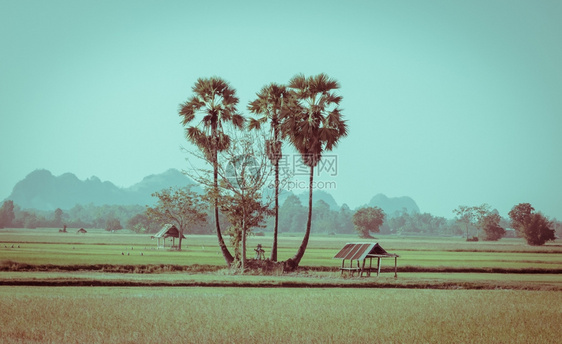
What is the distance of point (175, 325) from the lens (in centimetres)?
1928

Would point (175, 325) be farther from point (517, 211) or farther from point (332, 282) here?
point (517, 211)

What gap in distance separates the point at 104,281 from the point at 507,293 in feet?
66.1

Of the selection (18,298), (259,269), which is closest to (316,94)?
(259,269)

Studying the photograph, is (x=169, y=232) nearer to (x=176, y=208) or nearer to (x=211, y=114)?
(x=176, y=208)

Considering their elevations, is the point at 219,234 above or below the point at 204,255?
above

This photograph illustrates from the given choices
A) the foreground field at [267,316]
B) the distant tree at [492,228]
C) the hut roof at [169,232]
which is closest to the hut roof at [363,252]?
the foreground field at [267,316]

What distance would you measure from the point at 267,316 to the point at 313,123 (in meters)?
24.7

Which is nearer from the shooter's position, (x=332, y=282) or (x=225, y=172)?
(x=332, y=282)

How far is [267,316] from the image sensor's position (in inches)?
850

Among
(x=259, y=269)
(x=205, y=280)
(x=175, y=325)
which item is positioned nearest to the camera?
(x=175, y=325)

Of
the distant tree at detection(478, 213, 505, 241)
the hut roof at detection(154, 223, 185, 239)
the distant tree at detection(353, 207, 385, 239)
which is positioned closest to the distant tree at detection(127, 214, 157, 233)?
the distant tree at detection(353, 207, 385, 239)

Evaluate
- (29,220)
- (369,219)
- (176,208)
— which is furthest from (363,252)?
(29,220)

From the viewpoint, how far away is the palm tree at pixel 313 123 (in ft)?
146

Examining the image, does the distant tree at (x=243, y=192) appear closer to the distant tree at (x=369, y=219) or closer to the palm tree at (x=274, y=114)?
the palm tree at (x=274, y=114)
